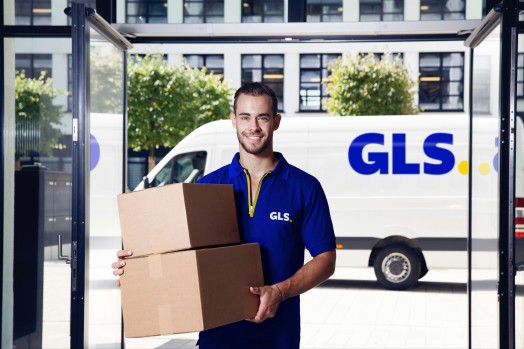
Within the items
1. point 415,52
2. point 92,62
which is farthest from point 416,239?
point 415,52

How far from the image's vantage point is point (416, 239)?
11.1 m

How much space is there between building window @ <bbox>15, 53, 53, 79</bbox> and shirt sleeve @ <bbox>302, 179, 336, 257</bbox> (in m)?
2.96

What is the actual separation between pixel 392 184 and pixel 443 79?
1885 centimetres

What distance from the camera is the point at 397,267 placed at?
11297 mm

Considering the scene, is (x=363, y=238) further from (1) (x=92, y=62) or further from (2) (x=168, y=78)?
(2) (x=168, y=78)

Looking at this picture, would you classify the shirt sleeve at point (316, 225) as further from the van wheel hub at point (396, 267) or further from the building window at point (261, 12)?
the van wheel hub at point (396, 267)

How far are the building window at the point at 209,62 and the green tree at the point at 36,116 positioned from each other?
24.6 metres

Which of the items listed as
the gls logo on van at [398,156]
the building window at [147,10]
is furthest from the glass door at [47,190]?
the gls logo on van at [398,156]

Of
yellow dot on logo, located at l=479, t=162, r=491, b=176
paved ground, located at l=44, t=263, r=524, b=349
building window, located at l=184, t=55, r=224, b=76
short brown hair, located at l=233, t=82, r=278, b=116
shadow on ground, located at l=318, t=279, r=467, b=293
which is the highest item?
building window, located at l=184, t=55, r=224, b=76

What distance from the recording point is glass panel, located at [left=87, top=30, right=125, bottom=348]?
4957 millimetres

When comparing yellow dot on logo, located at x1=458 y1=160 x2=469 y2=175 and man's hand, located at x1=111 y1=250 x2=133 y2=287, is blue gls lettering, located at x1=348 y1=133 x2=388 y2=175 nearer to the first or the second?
yellow dot on logo, located at x1=458 y1=160 x2=469 y2=175

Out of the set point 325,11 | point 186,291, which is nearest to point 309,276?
point 186,291

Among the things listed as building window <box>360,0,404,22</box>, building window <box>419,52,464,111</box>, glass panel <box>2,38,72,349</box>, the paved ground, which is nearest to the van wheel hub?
the paved ground

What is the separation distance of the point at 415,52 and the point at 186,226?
1082 inches
